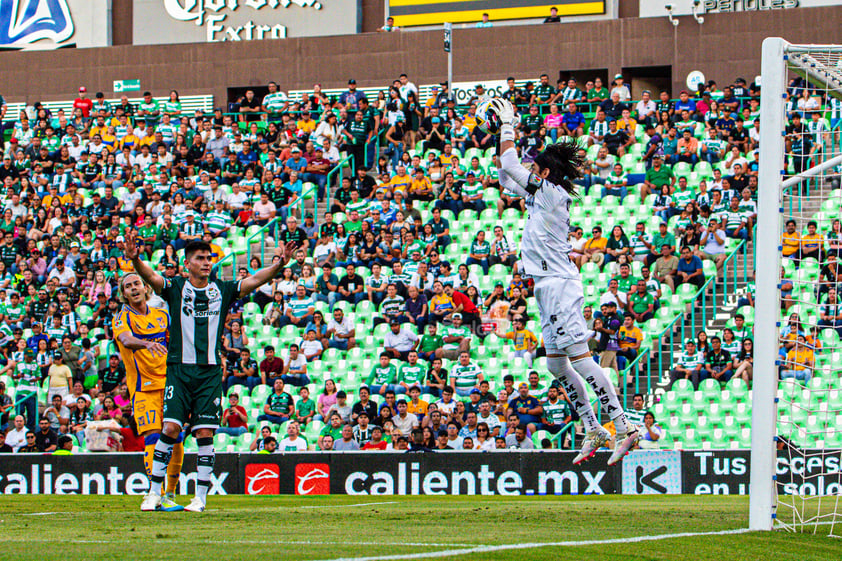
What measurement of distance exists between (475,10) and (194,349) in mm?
25263

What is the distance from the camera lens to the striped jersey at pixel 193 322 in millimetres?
11312

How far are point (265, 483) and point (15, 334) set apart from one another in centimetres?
924

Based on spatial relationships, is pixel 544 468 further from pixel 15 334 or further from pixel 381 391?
pixel 15 334

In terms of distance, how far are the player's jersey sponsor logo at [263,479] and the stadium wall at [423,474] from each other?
2 centimetres

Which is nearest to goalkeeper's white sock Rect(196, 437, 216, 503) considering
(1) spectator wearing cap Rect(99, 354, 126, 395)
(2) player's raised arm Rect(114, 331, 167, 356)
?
(2) player's raised arm Rect(114, 331, 167, 356)

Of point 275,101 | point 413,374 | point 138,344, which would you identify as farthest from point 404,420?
point 275,101

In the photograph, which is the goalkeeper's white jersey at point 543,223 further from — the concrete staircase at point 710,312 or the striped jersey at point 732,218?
the striped jersey at point 732,218

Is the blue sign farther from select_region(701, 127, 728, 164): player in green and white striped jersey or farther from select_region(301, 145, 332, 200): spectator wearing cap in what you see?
select_region(701, 127, 728, 164): player in green and white striped jersey

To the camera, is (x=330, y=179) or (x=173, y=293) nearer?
(x=173, y=293)

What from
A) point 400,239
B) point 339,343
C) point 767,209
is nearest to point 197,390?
point 767,209

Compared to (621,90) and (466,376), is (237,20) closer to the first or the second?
(621,90)

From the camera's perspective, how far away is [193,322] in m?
11.3

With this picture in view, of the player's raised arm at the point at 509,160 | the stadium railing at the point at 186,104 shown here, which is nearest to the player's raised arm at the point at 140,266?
the player's raised arm at the point at 509,160

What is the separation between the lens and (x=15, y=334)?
25.4 metres
